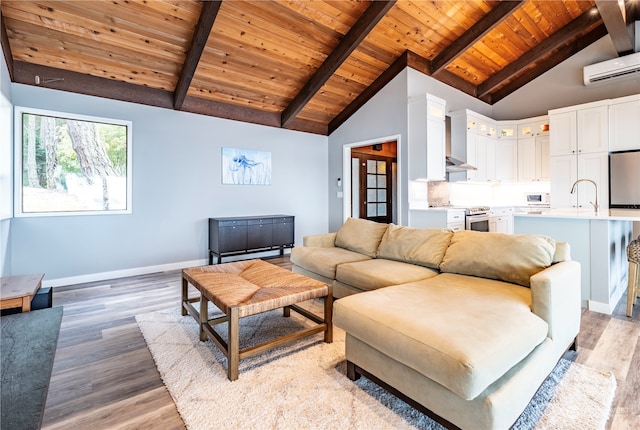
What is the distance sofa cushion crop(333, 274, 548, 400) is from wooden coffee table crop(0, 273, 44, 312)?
2.17 m

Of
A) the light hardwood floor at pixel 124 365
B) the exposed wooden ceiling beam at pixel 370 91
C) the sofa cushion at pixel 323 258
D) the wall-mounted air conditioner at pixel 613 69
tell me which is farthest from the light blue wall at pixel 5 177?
the wall-mounted air conditioner at pixel 613 69

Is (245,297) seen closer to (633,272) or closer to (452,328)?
(452,328)

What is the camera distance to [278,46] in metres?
4.37

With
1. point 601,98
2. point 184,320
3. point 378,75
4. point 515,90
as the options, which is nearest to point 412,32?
point 378,75

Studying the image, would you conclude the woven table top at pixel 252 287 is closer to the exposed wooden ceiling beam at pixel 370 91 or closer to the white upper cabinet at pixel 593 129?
the exposed wooden ceiling beam at pixel 370 91

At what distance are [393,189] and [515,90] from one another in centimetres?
322

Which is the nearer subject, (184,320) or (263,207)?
(184,320)

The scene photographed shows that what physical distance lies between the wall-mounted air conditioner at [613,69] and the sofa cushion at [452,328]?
5.35 m

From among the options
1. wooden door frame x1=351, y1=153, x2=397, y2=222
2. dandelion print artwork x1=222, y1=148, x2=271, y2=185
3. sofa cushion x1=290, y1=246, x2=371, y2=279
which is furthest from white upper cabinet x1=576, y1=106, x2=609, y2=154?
dandelion print artwork x1=222, y1=148, x2=271, y2=185

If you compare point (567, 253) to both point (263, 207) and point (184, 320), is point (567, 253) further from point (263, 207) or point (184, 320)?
point (263, 207)

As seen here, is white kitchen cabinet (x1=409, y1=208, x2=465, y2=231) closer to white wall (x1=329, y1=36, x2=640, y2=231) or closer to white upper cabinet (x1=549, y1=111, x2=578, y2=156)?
white wall (x1=329, y1=36, x2=640, y2=231)

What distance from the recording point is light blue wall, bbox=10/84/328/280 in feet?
12.6

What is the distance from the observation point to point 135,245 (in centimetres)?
446

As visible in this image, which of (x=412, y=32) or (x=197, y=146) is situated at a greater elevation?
(x=412, y=32)
